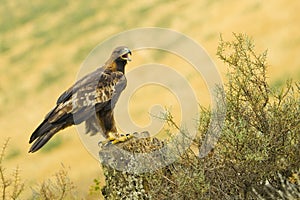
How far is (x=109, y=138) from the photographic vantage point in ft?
24.1

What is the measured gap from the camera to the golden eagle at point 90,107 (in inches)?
291

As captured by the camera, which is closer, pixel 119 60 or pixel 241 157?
pixel 241 157

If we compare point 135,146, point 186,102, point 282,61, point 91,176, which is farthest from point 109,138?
point 282,61

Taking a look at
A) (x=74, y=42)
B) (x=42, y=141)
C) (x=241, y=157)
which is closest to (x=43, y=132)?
(x=42, y=141)

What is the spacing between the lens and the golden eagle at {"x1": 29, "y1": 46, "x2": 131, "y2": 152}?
7.39 m

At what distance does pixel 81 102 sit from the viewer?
24.5 feet

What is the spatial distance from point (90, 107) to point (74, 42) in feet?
64.2

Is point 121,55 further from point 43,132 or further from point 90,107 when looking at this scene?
point 43,132

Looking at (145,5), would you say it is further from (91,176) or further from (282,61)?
(91,176)

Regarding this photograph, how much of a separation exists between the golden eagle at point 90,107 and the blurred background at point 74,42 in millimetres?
5702

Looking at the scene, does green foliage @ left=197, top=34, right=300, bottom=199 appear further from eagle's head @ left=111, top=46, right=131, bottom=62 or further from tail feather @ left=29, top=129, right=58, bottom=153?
tail feather @ left=29, top=129, right=58, bottom=153

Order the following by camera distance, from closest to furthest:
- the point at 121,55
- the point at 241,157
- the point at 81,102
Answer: the point at 241,157 → the point at 81,102 → the point at 121,55

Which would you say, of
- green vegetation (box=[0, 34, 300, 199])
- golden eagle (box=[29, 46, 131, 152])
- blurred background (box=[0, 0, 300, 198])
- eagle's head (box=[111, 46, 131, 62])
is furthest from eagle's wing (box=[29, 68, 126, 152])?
blurred background (box=[0, 0, 300, 198])

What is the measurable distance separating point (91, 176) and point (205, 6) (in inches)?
494
